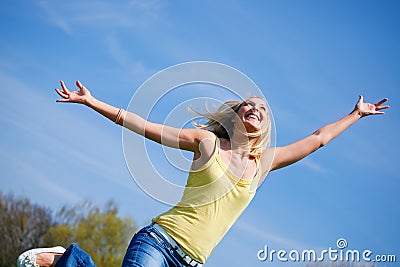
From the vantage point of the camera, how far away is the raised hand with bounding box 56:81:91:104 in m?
4.56

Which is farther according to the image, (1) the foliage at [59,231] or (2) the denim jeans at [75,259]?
(1) the foliage at [59,231]

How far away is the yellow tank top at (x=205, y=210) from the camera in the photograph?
436 centimetres

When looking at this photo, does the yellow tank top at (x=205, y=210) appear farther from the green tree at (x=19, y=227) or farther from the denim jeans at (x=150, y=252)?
the green tree at (x=19, y=227)

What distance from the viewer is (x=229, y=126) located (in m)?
4.92

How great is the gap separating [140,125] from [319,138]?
69.1 inches

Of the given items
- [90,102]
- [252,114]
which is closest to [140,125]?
[90,102]

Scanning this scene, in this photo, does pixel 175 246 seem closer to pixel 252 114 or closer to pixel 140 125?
pixel 140 125

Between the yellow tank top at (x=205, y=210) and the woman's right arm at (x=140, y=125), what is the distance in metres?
0.22

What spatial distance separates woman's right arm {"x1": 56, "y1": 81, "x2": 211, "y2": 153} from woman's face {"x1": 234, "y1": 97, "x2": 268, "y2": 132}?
0.38m

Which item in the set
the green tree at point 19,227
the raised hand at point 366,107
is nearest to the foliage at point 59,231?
the green tree at point 19,227

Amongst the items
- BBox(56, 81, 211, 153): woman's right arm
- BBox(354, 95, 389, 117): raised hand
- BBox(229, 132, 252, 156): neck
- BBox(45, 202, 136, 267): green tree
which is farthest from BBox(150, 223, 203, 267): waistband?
BBox(45, 202, 136, 267): green tree

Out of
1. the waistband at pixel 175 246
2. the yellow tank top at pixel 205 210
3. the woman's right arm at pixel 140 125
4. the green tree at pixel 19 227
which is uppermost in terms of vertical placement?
the green tree at pixel 19 227

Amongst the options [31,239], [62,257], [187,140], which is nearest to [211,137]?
[187,140]

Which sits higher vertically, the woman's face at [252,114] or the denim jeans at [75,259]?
the woman's face at [252,114]
